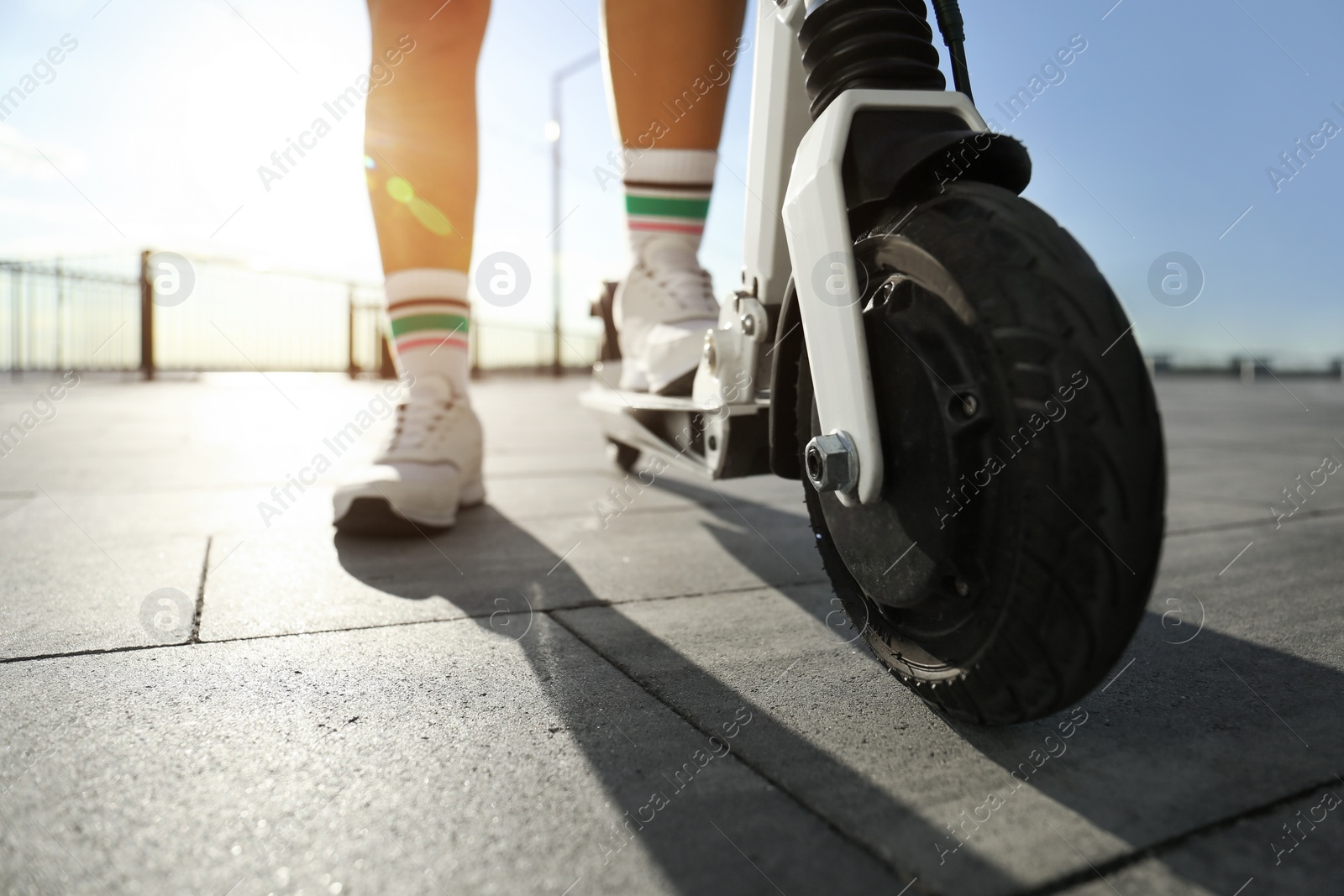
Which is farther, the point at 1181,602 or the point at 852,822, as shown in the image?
the point at 1181,602

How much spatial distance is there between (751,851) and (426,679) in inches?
18.2

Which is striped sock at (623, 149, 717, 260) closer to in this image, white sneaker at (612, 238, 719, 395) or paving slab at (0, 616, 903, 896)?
white sneaker at (612, 238, 719, 395)

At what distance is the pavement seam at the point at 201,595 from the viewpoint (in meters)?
1.05

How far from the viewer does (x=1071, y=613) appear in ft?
1.99

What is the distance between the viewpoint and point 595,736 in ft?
2.47

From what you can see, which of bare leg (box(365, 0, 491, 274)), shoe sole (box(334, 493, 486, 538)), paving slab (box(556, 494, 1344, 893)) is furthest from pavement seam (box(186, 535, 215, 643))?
bare leg (box(365, 0, 491, 274))

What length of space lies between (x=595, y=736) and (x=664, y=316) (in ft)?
3.20

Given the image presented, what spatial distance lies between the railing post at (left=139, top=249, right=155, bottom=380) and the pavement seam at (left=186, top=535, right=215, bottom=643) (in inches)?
Result: 416

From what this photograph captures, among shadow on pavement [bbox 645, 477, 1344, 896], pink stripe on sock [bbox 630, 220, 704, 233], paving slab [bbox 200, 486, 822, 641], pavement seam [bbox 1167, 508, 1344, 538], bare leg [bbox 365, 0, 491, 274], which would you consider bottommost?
shadow on pavement [bbox 645, 477, 1344, 896]

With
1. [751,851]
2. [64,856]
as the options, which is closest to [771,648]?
[751,851]

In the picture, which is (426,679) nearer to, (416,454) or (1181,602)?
(416,454)

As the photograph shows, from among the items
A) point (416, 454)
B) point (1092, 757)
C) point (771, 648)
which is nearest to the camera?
point (1092, 757)

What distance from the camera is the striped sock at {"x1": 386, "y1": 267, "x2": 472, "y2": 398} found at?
1.89 metres

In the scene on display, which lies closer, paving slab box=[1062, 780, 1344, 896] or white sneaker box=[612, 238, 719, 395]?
paving slab box=[1062, 780, 1344, 896]
